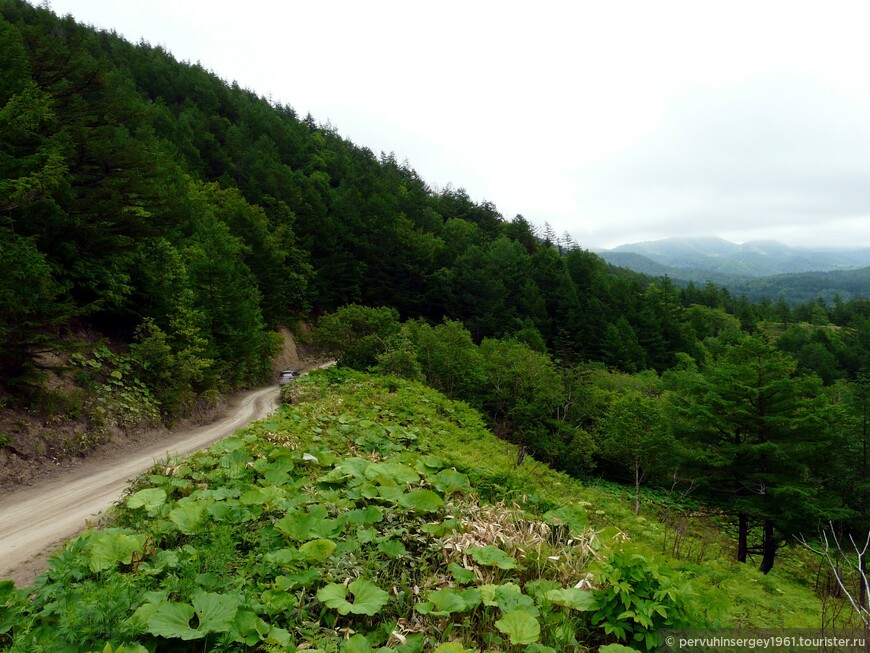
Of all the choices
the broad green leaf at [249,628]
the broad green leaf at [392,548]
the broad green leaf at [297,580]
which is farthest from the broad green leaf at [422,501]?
the broad green leaf at [249,628]

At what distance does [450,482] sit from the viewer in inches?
247

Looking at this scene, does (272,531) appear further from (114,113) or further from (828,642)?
(114,113)

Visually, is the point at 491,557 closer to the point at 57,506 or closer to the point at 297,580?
the point at 297,580

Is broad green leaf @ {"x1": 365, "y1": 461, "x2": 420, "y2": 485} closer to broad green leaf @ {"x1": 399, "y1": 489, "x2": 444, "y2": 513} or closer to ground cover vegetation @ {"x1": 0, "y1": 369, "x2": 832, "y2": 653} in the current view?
ground cover vegetation @ {"x1": 0, "y1": 369, "x2": 832, "y2": 653}

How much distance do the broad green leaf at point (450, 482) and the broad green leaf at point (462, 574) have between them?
1699mm

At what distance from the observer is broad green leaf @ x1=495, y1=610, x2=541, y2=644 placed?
342 cm

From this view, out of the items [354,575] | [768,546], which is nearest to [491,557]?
[354,575]

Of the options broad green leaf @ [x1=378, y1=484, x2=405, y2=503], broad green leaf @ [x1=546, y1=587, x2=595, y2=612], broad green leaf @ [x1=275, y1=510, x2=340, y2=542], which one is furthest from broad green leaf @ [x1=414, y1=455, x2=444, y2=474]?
broad green leaf @ [x1=546, y1=587, x2=595, y2=612]

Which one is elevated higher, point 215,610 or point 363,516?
point 215,610

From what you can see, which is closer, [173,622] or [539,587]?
[173,622]

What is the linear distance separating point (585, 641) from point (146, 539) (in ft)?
14.3

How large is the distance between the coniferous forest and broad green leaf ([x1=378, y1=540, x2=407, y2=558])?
4.22 m

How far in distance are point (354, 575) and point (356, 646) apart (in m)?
0.93

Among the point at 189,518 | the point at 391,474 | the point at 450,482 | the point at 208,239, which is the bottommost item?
the point at 450,482
